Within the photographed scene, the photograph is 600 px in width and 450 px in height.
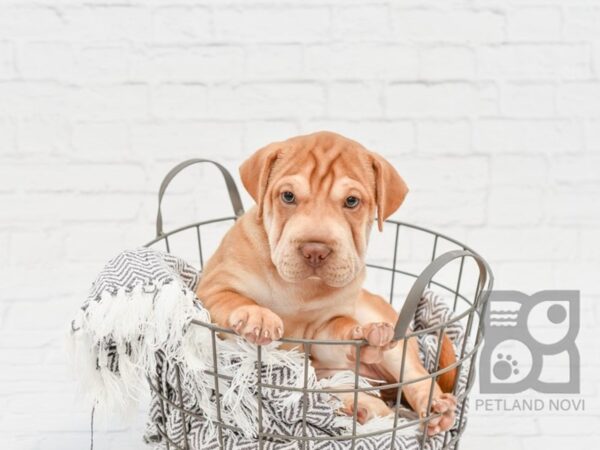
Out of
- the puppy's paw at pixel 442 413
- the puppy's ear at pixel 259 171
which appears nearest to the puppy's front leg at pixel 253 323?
the puppy's ear at pixel 259 171

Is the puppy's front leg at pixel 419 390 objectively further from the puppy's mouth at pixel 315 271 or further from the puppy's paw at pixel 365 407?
the puppy's mouth at pixel 315 271

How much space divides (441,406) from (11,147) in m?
1.49

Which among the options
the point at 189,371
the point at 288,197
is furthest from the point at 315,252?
the point at 189,371

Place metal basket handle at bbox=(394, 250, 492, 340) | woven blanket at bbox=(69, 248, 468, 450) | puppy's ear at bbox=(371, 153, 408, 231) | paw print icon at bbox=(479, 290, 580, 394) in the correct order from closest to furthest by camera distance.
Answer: metal basket handle at bbox=(394, 250, 492, 340) < woven blanket at bbox=(69, 248, 468, 450) < puppy's ear at bbox=(371, 153, 408, 231) < paw print icon at bbox=(479, 290, 580, 394)

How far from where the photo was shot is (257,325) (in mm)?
1429

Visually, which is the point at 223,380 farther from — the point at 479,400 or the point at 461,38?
the point at 461,38

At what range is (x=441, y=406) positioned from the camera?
157 centimetres

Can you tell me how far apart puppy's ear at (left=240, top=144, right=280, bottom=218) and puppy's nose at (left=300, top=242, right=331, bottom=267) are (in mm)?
152

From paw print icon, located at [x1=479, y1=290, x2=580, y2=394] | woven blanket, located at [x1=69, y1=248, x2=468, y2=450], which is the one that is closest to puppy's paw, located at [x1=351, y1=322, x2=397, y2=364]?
woven blanket, located at [x1=69, y1=248, x2=468, y2=450]

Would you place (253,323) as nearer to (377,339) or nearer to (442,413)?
(377,339)

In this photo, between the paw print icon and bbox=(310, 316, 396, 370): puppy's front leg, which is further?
the paw print icon

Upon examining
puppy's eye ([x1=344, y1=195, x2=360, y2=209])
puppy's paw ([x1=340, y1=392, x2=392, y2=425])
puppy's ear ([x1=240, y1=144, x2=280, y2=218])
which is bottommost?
puppy's paw ([x1=340, y1=392, x2=392, y2=425])

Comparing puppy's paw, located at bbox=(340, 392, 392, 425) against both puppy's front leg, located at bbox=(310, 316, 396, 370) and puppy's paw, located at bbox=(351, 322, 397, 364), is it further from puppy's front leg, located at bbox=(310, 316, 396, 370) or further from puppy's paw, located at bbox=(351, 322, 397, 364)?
puppy's paw, located at bbox=(351, 322, 397, 364)

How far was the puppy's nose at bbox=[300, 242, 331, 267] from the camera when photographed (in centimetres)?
150
